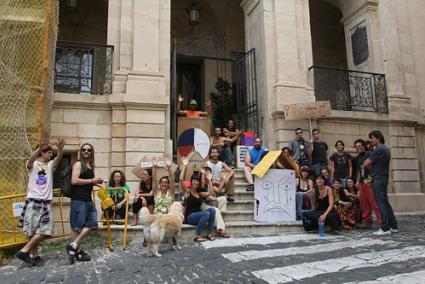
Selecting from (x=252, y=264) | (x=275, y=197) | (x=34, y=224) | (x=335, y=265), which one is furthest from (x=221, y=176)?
(x=34, y=224)

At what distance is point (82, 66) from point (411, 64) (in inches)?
421

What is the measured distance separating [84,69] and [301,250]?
7066 mm

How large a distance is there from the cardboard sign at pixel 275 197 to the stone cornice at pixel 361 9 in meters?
8.04

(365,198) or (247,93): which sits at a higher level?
(247,93)

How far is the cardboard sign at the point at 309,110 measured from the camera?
10016mm

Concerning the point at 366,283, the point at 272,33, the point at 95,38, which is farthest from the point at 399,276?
the point at 95,38

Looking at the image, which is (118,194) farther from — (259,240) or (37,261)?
(259,240)

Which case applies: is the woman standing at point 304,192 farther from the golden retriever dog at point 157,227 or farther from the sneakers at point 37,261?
the sneakers at point 37,261

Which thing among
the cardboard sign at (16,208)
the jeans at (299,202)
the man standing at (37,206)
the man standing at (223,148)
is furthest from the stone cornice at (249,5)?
the cardboard sign at (16,208)

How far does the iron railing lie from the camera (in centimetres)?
1161

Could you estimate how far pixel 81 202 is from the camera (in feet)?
18.0

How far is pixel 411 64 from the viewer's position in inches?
512

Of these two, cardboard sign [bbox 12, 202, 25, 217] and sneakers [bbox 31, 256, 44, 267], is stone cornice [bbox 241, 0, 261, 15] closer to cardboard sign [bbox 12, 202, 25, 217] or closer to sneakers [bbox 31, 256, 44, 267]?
cardboard sign [bbox 12, 202, 25, 217]

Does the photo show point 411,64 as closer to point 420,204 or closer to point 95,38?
point 420,204
